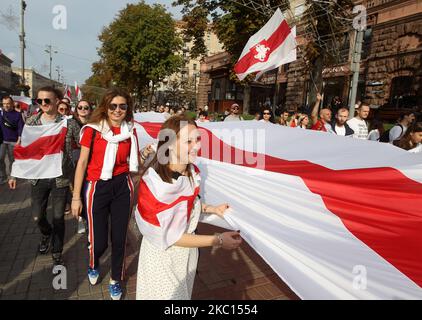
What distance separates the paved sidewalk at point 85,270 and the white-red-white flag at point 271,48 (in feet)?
12.9

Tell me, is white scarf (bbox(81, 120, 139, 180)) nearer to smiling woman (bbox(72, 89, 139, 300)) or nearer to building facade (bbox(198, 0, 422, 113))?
smiling woman (bbox(72, 89, 139, 300))

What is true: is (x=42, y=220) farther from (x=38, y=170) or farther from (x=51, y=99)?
(x=51, y=99)

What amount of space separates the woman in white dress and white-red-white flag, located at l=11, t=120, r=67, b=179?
2.06 m

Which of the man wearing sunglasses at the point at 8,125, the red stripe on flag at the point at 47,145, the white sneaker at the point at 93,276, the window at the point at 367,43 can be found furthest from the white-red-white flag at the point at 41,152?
the window at the point at 367,43

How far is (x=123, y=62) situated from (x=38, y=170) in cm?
2964

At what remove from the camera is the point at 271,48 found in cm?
716

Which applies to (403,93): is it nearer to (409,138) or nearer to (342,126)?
(342,126)

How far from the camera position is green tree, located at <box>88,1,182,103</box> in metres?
30.0

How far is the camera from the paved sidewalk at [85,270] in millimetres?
3354

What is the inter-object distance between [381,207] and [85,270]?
3.10 m

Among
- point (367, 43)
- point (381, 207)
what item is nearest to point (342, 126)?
point (381, 207)

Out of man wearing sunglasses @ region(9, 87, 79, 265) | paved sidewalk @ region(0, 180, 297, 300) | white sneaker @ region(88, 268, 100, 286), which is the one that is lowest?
paved sidewalk @ region(0, 180, 297, 300)

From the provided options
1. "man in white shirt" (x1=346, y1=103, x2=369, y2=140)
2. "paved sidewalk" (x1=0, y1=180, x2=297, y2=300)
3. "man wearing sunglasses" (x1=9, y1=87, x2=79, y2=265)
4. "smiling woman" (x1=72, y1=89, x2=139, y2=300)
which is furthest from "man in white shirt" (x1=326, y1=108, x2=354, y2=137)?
"man wearing sunglasses" (x1=9, y1=87, x2=79, y2=265)
